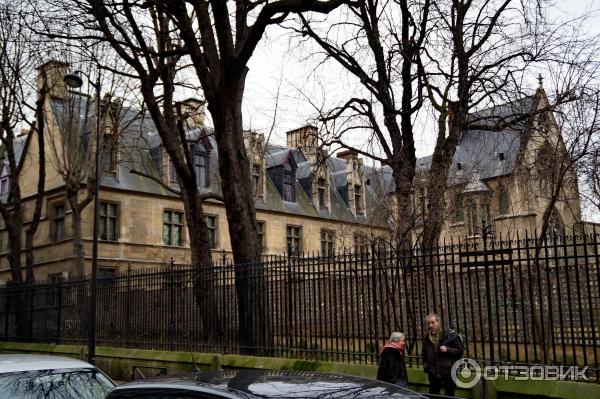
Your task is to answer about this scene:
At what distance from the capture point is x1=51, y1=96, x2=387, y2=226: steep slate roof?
31297 millimetres

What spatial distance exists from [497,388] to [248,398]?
19.4ft

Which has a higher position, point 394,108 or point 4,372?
point 394,108

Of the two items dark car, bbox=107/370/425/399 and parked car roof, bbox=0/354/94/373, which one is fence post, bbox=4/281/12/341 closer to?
parked car roof, bbox=0/354/94/373

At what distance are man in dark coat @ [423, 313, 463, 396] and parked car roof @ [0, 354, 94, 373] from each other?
4.38 m

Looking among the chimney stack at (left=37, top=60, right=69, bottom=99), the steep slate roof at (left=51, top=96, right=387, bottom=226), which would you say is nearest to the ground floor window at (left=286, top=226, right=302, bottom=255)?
the steep slate roof at (left=51, top=96, right=387, bottom=226)

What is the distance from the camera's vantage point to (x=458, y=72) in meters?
16.2

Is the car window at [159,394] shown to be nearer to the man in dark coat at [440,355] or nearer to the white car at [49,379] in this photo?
the white car at [49,379]

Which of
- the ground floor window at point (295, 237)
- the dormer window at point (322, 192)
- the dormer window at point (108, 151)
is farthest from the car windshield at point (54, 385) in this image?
the dormer window at point (322, 192)

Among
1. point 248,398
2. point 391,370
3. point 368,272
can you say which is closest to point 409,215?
point 368,272

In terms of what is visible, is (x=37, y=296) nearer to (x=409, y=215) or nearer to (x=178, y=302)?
(x=178, y=302)

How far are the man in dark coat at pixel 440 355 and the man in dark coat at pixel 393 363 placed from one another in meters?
0.48

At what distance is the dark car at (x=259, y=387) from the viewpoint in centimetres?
369

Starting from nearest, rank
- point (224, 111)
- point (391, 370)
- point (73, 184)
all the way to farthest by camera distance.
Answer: point (391, 370) < point (224, 111) < point (73, 184)

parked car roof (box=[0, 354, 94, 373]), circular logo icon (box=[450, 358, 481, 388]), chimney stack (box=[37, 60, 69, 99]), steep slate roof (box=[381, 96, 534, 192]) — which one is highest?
chimney stack (box=[37, 60, 69, 99])
